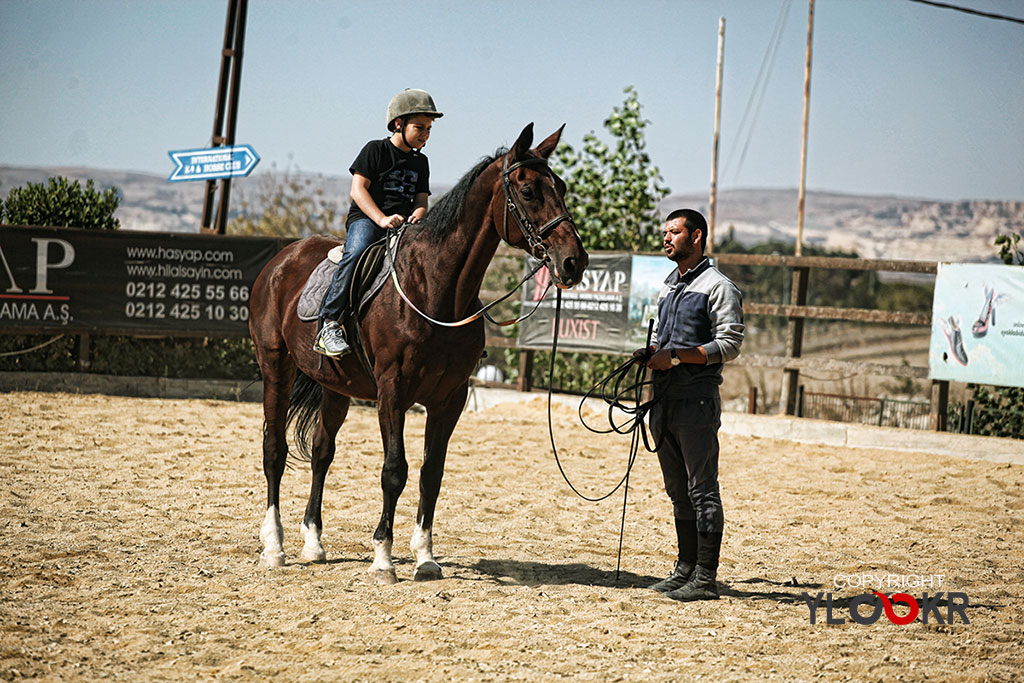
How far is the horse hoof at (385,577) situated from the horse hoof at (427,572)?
0.14 meters

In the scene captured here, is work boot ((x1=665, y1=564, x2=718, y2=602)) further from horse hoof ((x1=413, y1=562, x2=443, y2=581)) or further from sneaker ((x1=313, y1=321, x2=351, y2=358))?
sneaker ((x1=313, y1=321, x2=351, y2=358))

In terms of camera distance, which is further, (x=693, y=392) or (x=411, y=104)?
(x=411, y=104)

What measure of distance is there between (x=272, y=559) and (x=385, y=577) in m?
0.80

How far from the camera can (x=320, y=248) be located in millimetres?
6773

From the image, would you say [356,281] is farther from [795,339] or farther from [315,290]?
[795,339]

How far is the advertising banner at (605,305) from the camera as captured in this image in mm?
12688

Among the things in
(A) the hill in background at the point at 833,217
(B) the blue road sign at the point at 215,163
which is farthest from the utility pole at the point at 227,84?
(A) the hill in background at the point at 833,217

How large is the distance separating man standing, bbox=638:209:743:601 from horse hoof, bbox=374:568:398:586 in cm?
150

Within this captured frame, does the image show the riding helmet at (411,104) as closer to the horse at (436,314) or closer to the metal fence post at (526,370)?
the horse at (436,314)

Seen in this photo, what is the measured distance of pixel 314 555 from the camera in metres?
5.85

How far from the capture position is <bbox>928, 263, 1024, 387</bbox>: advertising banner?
10641 mm

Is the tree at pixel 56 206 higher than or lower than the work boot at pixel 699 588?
higher

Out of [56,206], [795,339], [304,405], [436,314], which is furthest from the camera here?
[56,206]

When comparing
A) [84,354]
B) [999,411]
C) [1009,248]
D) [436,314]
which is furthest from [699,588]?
[84,354]
